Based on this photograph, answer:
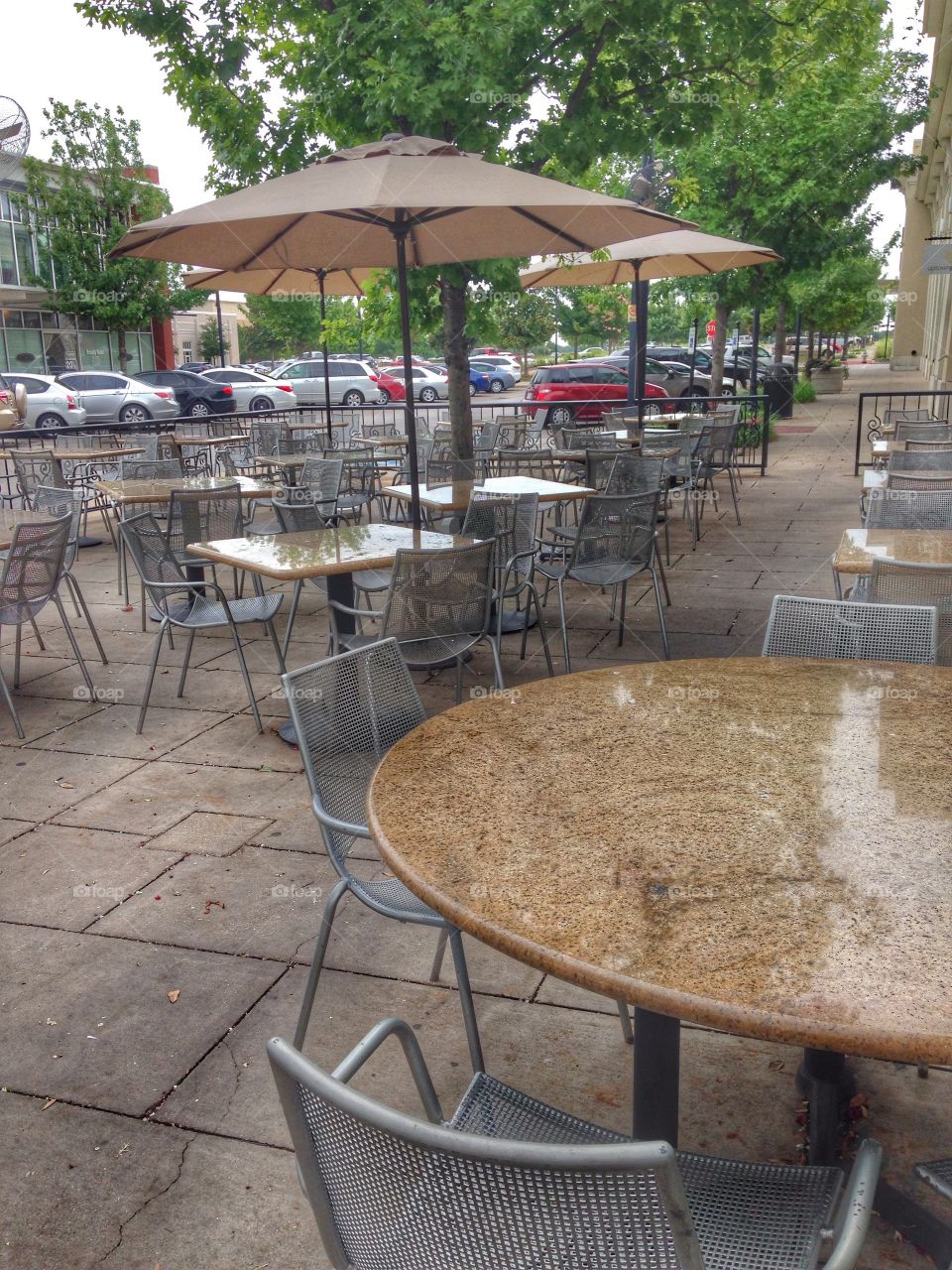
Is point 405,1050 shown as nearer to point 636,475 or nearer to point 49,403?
point 636,475

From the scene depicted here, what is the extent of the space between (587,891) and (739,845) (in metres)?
0.31

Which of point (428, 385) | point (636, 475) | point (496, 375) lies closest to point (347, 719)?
point (636, 475)

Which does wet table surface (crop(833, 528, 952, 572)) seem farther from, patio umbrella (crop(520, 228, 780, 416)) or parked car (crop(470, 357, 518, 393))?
parked car (crop(470, 357, 518, 393))

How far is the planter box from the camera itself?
105 feet

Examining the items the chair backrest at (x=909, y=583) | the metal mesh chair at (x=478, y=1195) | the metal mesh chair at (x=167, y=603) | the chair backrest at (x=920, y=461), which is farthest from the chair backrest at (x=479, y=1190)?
the chair backrest at (x=920, y=461)

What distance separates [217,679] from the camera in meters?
6.02

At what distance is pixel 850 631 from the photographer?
120 inches

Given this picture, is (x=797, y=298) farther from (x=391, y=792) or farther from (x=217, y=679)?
(x=391, y=792)

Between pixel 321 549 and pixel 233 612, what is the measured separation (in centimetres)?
68

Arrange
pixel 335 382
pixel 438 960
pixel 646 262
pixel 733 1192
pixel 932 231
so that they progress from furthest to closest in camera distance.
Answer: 1. pixel 335 382
2. pixel 932 231
3. pixel 646 262
4. pixel 438 960
5. pixel 733 1192

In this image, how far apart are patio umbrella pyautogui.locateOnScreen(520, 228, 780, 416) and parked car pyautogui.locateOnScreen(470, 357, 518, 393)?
98.0ft

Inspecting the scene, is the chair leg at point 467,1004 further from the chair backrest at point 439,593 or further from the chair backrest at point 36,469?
the chair backrest at point 36,469

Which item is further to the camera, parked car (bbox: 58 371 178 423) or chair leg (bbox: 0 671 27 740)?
parked car (bbox: 58 371 178 423)

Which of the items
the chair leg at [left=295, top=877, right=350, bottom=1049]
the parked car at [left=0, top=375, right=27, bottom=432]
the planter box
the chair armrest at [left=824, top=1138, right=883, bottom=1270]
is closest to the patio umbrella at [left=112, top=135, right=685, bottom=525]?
the chair leg at [left=295, top=877, right=350, bottom=1049]
